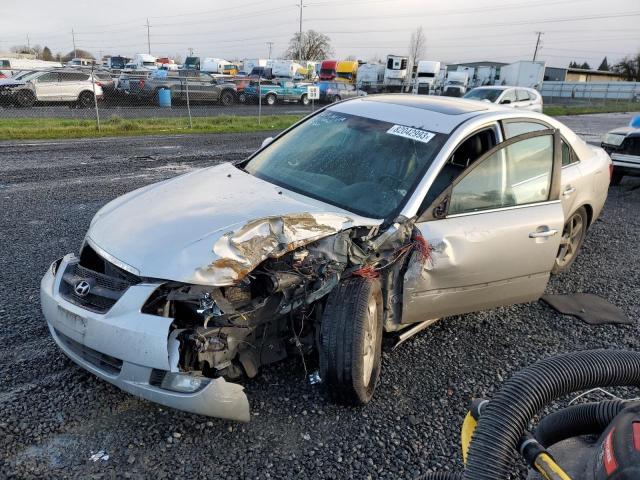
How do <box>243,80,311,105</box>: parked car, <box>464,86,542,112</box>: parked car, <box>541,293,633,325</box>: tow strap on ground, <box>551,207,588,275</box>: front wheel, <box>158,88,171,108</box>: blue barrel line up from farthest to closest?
1. <box>243,80,311,105</box>: parked car
2. <box>158,88,171,108</box>: blue barrel
3. <box>464,86,542,112</box>: parked car
4. <box>551,207,588,275</box>: front wheel
5. <box>541,293,633,325</box>: tow strap on ground

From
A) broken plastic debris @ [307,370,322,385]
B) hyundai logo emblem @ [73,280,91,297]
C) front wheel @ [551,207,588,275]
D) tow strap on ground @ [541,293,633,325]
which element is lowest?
tow strap on ground @ [541,293,633,325]

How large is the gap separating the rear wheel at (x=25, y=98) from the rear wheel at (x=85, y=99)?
1794mm

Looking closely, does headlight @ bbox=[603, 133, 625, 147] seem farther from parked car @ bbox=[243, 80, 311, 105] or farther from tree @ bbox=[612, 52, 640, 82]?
tree @ bbox=[612, 52, 640, 82]

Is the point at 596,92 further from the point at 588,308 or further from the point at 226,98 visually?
the point at 588,308

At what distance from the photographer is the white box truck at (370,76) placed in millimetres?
38875

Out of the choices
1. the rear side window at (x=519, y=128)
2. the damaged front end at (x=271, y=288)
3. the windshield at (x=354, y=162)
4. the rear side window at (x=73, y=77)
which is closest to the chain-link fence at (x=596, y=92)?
the rear side window at (x=73, y=77)

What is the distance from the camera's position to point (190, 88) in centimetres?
2480

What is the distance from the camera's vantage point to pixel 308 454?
2631 millimetres

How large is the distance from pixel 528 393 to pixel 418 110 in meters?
2.93

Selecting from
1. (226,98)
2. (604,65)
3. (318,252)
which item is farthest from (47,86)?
(604,65)

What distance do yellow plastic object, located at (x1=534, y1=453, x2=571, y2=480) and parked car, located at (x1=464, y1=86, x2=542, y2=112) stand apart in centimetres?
1569

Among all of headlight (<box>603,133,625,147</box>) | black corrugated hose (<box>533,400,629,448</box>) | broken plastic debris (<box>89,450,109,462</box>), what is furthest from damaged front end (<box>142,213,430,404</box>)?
headlight (<box>603,133,625,147</box>)

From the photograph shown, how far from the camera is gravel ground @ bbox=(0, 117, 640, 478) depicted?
8.29ft

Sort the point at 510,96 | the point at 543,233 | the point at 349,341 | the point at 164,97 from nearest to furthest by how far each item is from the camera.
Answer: the point at 349,341, the point at 543,233, the point at 510,96, the point at 164,97
